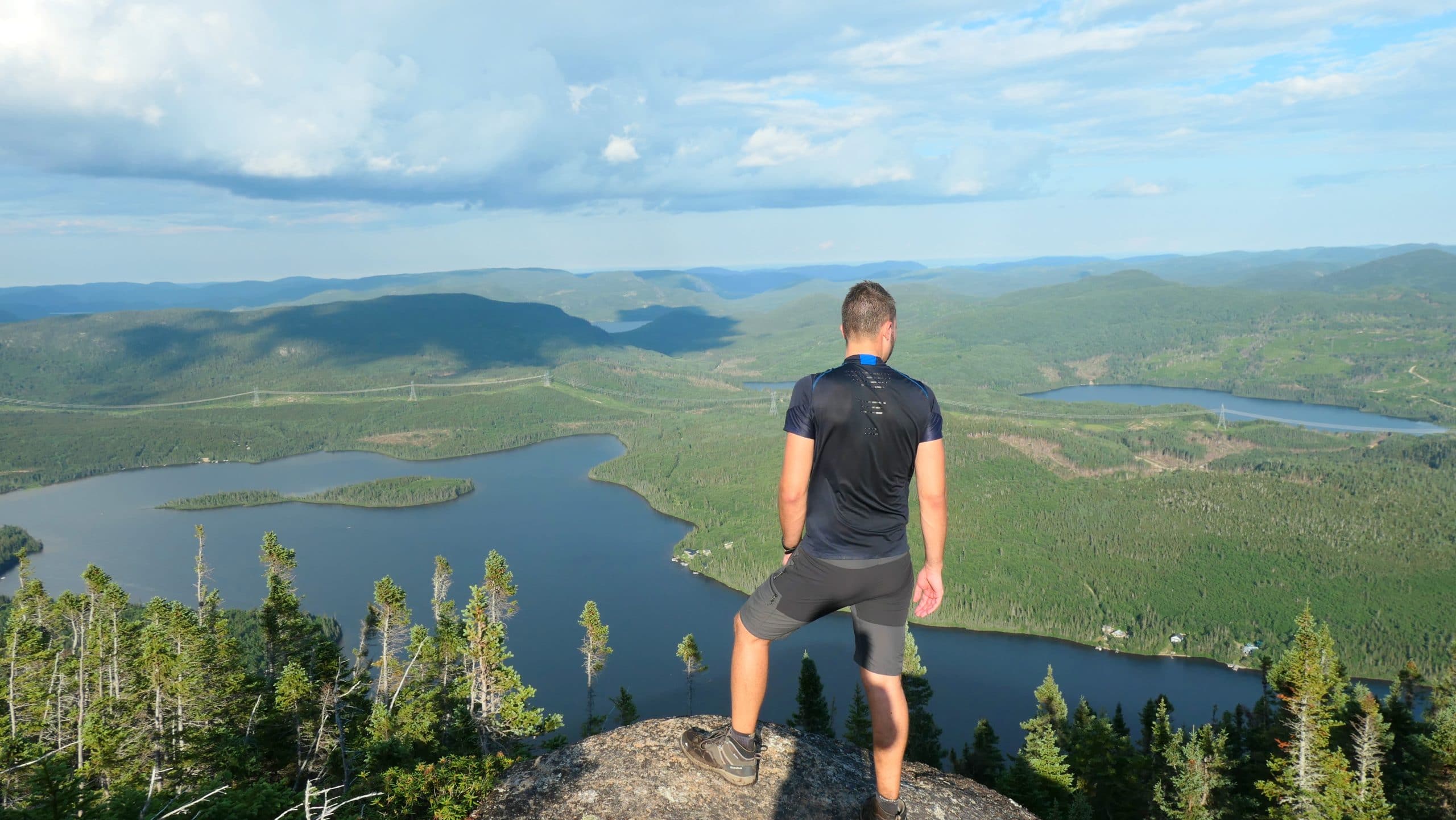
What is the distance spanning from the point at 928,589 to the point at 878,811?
2218 mm

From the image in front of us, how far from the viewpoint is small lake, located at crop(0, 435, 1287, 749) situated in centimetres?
6738

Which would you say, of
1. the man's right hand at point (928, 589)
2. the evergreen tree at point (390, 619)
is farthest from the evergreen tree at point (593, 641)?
the man's right hand at point (928, 589)

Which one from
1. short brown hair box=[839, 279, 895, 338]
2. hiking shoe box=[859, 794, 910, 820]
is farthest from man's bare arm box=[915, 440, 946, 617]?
hiking shoe box=[859, 794, 910, 820]

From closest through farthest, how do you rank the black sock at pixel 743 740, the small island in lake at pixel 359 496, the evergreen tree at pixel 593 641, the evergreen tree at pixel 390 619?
the black sock at pixel 743 740, the evergreen tree at pixel 390 619, the evergreen tree at pixel 593 641, the small island in lake at pixel 359 496

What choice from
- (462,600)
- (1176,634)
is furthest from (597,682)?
(1176,634)

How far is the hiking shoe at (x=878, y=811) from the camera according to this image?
303 inches

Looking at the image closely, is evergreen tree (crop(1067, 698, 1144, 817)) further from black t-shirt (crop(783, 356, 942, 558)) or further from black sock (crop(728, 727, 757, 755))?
black t-shirt (crop(783, 356, 942, 558))

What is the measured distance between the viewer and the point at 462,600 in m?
87.1

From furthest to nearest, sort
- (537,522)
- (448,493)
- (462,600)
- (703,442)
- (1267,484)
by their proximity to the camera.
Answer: (703,442), (448,493), (537,522), (1267,484), (462,600)

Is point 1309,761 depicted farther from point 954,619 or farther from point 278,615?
point 954,619

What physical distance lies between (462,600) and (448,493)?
1979 inches

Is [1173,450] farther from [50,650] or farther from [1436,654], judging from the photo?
[50,650]

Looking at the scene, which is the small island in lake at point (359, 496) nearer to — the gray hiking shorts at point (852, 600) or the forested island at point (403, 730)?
the forested island at point (403, 730)

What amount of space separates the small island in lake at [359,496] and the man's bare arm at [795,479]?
132546 millimetres
